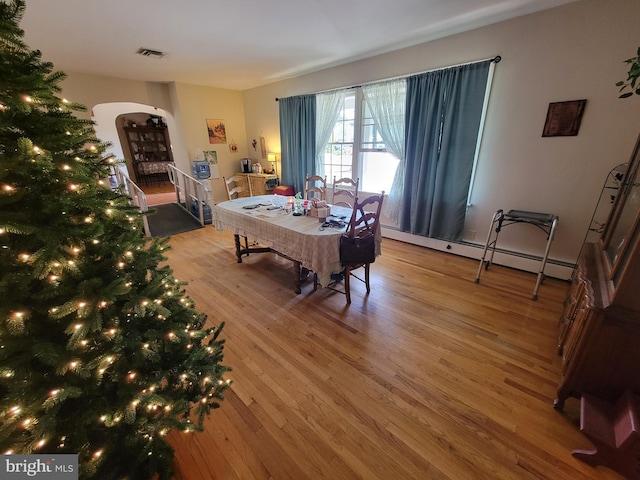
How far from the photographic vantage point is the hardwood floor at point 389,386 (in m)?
1.23

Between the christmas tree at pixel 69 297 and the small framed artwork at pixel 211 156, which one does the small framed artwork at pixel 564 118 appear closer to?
the christmas tree at pixel 69 297

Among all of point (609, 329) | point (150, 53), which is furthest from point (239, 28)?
point (609, 329)

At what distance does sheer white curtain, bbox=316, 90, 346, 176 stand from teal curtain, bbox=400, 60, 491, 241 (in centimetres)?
124

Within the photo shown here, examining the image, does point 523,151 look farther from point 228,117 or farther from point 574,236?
point 228,117

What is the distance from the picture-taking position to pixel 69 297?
2.64 feet

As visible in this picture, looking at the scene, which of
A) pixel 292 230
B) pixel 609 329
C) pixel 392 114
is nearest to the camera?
pixel 609 329

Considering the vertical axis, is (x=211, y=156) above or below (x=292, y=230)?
above

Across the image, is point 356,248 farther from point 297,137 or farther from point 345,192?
point 297,137

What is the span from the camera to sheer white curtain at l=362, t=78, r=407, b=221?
3.46 metres

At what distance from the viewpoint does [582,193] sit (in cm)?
253

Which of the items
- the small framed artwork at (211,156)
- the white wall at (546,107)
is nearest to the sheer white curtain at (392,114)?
the white wall at (546,107)
